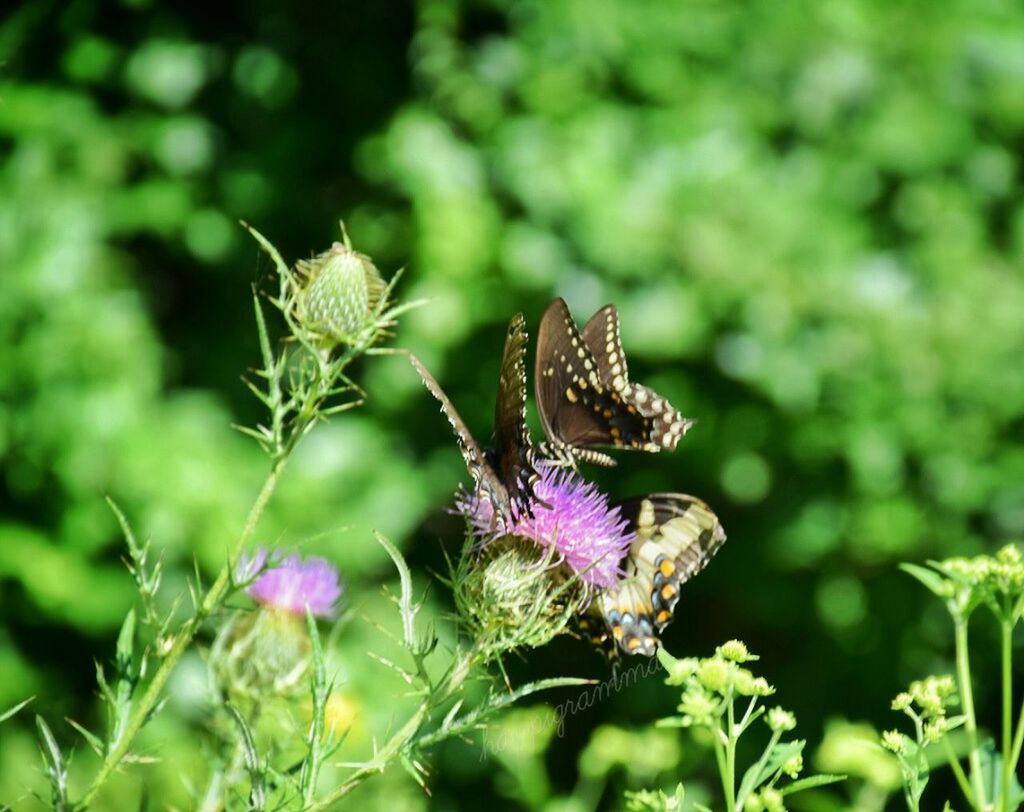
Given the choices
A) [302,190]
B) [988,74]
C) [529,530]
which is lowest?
[302,190]

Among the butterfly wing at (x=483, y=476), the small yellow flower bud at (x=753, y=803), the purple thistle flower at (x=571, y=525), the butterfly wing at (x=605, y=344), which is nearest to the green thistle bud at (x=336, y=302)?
the butterfly wing at (x=483, y=476)

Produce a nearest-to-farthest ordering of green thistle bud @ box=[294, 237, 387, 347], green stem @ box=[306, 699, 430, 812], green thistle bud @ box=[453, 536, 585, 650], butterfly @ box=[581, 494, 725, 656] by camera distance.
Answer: green stem @ box=[306, 699, 430, 812], green thistle bud @ box=[453, 536, 585, 650], green thistle bud @ box=[294, 237, 387, 347], butterfly @ box=[581, 494, 725, 656]

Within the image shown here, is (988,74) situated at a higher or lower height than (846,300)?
higher

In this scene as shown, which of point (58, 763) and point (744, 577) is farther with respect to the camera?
point (744, 577)

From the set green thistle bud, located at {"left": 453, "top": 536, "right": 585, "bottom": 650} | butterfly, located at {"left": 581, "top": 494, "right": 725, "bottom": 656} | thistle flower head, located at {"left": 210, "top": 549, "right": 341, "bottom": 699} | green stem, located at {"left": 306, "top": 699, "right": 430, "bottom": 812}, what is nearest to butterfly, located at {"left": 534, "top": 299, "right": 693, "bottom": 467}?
butterfly, located at {"left": 581, "top": 494, "right": 725, "bottom": 656}

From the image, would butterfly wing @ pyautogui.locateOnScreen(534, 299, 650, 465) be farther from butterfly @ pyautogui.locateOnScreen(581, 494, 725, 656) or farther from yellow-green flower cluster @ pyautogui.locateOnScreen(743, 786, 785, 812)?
yellow-green flower cluster @ pyautogui.locateOnScreen(743, 786, 785, 812)

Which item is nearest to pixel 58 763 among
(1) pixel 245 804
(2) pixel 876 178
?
(1) pixel 245 804

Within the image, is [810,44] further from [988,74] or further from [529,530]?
[529,530]

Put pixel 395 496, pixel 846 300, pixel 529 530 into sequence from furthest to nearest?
pixel 395 496 → pixel 846 300 → pixel 529 530

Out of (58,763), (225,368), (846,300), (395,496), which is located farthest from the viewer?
(225,368)
